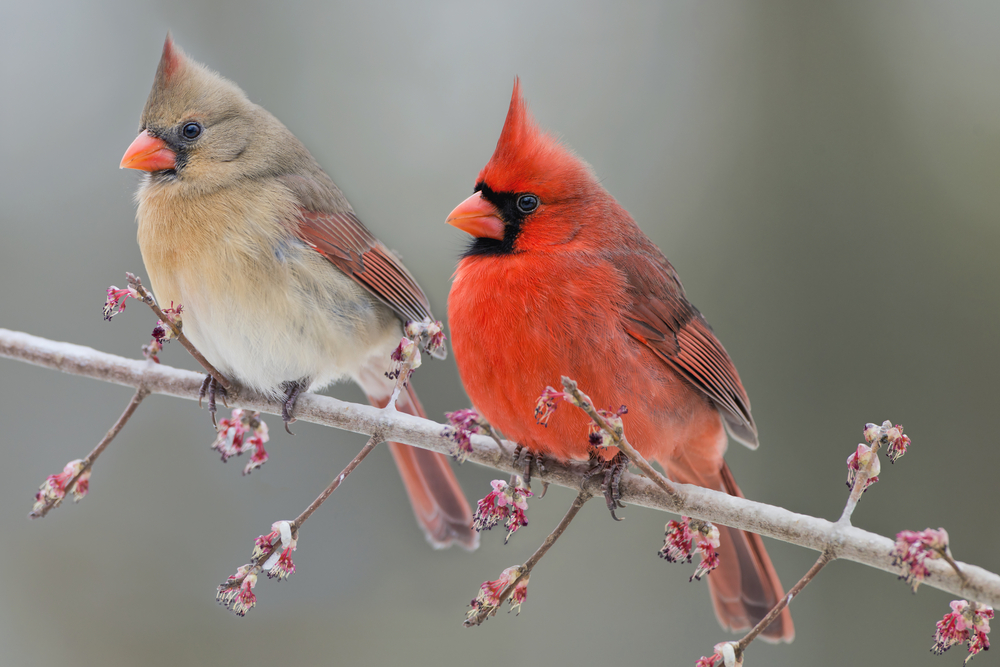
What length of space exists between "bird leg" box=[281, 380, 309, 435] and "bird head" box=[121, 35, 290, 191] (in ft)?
2.03

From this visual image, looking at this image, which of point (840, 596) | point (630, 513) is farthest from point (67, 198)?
point (840, 596)

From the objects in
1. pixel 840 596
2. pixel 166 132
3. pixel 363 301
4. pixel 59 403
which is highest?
pixel 166 132

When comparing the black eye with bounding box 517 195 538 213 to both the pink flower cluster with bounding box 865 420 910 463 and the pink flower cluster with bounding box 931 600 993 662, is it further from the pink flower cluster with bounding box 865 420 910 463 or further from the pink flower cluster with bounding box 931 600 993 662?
the pink flower cluster with bounding box 931 600 993 662

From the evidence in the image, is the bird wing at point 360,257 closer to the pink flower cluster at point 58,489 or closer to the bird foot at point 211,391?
the bird foot at point 211,391

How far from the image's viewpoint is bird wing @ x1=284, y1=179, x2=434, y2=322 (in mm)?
2615

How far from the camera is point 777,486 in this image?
3.76m

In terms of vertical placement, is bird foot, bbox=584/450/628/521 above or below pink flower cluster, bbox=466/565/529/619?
above

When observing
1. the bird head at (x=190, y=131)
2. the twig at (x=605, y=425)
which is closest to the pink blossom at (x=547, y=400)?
the twig at (x=605, y=425)

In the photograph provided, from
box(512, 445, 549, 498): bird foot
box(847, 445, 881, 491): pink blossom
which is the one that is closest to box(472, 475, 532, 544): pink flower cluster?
box(512, 445, 549, 498): bird foot

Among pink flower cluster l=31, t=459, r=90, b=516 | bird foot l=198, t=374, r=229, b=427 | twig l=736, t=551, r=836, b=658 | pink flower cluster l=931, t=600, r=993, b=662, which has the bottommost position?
bird foot l=198, t=374, r=229, b=427

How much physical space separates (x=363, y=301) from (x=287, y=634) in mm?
1785

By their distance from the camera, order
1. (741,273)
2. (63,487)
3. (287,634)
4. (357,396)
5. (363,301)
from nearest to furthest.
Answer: (63,487) < (363,301) < (357,396) < (287,634) < (741,273)

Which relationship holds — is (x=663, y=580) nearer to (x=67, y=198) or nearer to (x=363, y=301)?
(x=363, y=301)

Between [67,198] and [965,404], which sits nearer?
[965,404]
